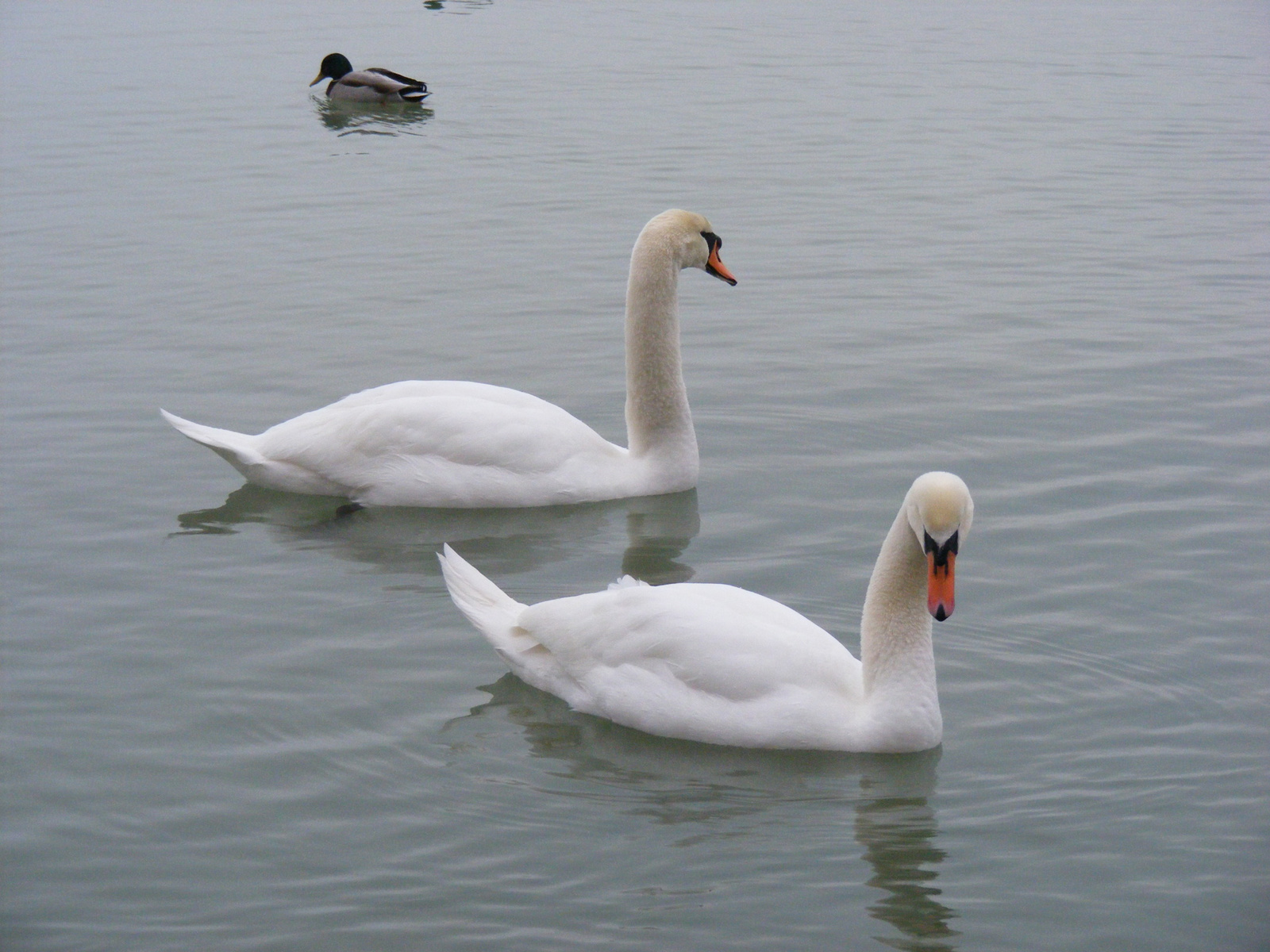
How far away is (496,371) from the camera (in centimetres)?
1094

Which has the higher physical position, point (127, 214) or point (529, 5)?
point (529, 5)

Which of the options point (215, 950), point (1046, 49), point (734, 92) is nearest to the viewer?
point (215, 950)

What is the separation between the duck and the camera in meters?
21.3

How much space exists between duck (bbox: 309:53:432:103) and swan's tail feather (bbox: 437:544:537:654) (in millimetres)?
15222

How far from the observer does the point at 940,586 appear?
576 centimetres

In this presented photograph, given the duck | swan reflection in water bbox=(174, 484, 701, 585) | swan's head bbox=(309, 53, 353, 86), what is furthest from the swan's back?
swan's head bbox=(309, 53, 353, 86)

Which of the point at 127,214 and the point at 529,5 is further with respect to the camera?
the point at 529,5

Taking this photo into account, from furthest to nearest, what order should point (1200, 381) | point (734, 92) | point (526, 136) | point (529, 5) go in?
point (529, 5) → point (734, 92) → point (526, 136) → point (1200, 381)

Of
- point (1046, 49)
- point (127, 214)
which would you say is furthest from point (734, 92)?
point (127, 214)

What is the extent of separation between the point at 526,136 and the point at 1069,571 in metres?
Result: 12.2

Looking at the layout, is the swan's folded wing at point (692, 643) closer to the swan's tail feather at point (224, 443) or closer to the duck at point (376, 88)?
the swan's tail feather at point (224, 443)

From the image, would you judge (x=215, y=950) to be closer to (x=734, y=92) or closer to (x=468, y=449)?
(x=468, y=449)

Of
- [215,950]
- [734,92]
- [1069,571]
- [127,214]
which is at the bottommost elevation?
[215,950]

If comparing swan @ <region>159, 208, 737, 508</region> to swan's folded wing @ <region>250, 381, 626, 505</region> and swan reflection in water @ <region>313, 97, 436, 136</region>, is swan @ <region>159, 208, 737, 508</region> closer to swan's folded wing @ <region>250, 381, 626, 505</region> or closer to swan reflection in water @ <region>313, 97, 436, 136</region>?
swan's folded wing @ <region>250, 381, 626, 505</region>
